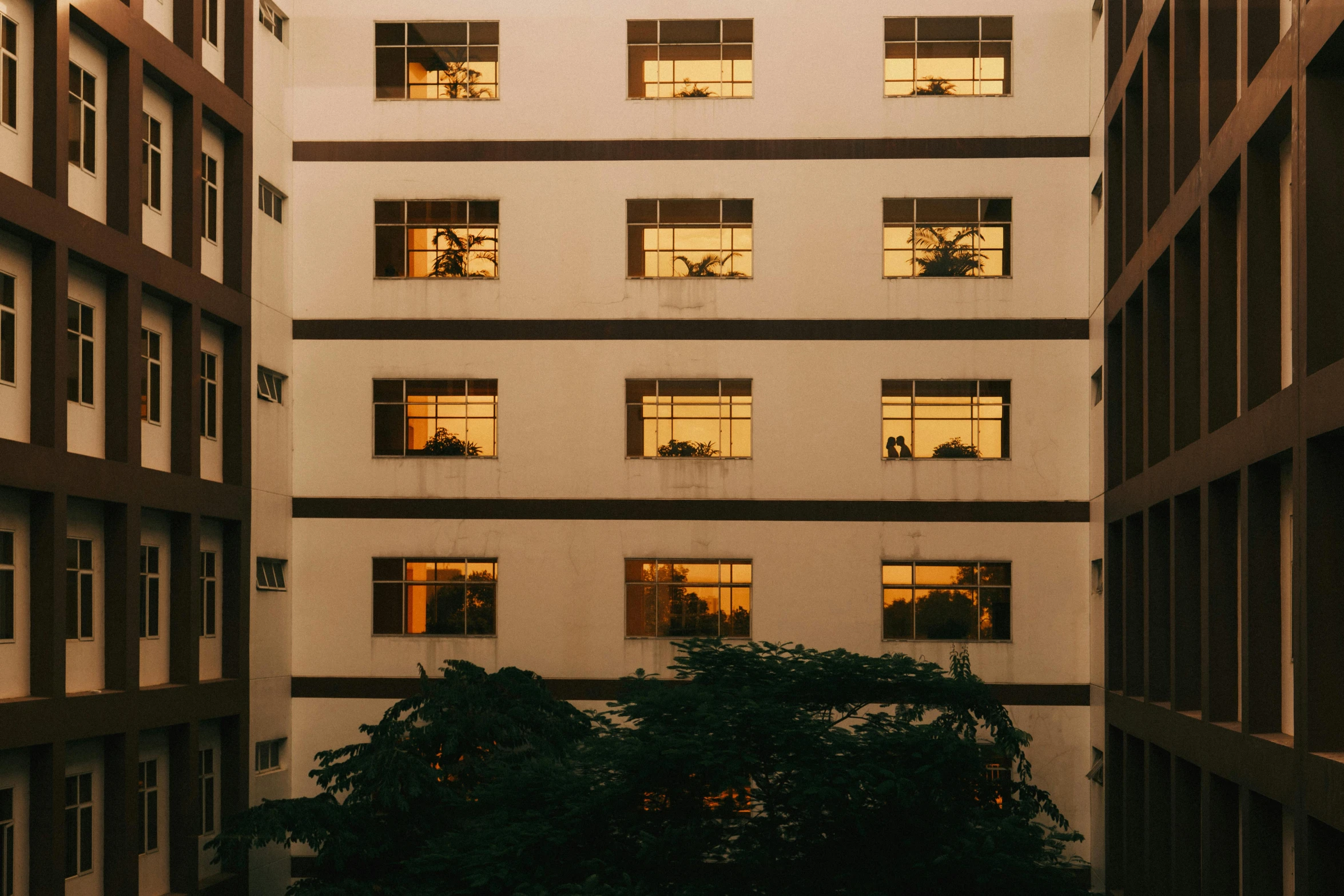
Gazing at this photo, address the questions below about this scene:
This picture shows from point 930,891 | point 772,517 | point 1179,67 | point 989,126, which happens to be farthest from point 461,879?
point 989,126

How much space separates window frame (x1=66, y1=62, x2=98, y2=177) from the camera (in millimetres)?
18812

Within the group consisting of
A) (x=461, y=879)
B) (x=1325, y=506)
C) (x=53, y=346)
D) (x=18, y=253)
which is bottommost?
(x=461, y=879)

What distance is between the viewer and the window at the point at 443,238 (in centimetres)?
2523

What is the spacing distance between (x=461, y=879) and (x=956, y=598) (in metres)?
12.2

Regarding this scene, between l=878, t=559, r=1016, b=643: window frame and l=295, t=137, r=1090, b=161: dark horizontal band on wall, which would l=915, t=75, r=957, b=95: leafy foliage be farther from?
l=878, t=559, r=1016, b=643: window frame

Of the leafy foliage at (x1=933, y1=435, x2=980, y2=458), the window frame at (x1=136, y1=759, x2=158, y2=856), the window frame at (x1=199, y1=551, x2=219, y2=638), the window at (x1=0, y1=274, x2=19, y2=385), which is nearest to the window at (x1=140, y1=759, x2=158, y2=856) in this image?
the window frame at (x1=136, y1=759, x2=158, y2=856)

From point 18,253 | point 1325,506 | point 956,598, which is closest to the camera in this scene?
point 1325,506

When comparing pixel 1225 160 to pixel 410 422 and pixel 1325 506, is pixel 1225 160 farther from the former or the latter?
pixel 410 422

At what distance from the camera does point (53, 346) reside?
57.8 feet

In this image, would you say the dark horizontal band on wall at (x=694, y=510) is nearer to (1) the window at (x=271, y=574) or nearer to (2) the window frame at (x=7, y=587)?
(1) the window at (x=271, y=574)

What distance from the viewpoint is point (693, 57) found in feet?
83.0

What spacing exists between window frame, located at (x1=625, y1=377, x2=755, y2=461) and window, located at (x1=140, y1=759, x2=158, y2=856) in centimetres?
936

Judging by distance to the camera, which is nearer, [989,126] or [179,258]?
[179,258]

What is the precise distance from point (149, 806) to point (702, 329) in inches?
472
